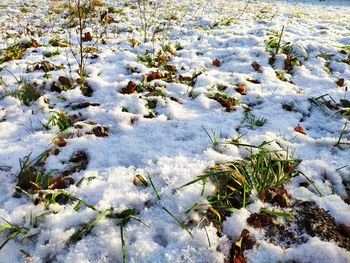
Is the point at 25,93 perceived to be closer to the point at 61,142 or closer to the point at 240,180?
the point at 61,142

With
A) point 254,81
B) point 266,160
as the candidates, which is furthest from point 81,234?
point 254,81

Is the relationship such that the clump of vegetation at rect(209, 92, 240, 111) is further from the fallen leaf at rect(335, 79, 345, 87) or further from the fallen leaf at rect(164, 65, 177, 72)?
the fallen leaf at rect(335, 79, 345, 87)

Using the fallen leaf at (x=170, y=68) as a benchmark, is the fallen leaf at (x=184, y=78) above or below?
below

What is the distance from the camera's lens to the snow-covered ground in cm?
175

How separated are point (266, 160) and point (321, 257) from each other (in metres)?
0.75

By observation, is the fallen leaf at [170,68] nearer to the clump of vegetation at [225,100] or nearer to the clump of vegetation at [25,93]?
the clump of vegetation at [225,100]

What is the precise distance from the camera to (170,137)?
2.69 m

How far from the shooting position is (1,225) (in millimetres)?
1753

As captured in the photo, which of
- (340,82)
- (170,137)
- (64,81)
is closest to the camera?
(170,137)

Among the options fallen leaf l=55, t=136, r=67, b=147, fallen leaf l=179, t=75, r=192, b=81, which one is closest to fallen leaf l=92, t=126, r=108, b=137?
fallen leaf l=55, t=136, r=67, b=147

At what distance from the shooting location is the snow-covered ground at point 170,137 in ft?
5.75

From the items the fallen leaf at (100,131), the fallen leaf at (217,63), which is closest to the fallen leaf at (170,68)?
the fallen leaf at (217,63)

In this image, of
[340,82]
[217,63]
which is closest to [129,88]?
[217,63]

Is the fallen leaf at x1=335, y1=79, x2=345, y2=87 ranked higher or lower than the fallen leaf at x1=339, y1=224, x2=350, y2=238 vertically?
higher
